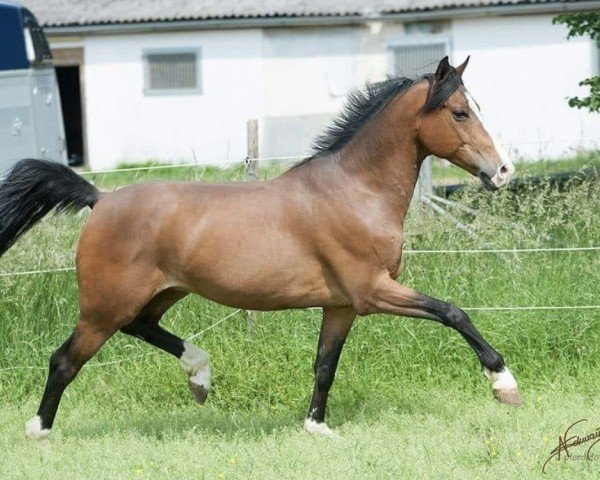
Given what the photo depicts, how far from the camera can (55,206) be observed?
6836 mm

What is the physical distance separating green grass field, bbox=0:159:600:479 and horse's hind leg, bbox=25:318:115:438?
12 centimetres

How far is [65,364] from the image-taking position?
656 centimetres

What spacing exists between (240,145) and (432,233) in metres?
13.4

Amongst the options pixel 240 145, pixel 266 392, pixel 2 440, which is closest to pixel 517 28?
pixel 240 145

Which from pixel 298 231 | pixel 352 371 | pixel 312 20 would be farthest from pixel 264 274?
pixel 312 20

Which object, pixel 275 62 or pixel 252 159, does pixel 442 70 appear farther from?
pixel 275 62

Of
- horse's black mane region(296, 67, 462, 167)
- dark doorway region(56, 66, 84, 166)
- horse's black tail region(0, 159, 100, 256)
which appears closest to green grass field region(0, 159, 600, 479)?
horse's black tail region(0, 159, 100, 256)

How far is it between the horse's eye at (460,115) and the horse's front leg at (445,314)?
3.01 feet

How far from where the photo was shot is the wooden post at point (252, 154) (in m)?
8.14

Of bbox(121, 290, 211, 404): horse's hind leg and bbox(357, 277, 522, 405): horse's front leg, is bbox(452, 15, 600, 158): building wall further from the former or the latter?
bbox(357, 277, 522, 405): horse's front leg

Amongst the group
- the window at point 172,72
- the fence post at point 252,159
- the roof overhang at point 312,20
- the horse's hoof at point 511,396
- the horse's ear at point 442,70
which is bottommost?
the window at point 172,72

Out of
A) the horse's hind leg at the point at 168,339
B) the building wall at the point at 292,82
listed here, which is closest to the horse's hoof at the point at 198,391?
the horse's hind leg at the point at 168,339

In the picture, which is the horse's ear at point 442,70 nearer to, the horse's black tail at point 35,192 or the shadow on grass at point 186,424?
the horse's black tail at point 35,192

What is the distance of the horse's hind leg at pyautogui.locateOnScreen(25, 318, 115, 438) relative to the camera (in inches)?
257
